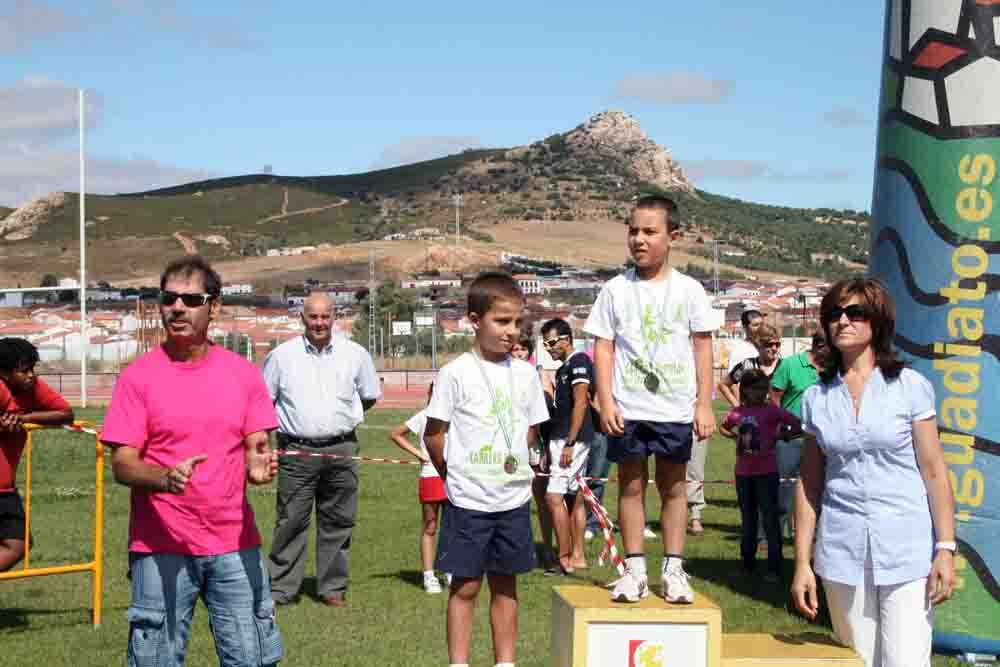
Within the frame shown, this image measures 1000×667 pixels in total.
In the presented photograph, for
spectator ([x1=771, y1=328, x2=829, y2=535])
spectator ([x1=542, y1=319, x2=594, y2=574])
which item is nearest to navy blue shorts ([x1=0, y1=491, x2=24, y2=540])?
spectator ([x1=542, y1=319, x2=594, y2=574])

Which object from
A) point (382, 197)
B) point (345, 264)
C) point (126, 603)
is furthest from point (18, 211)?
point (126, 603)

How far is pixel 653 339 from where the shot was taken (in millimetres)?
6547

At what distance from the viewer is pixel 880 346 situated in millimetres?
5391

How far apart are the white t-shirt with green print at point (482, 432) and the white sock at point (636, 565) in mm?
551

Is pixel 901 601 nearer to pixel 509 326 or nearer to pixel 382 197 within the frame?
pixel 509 326

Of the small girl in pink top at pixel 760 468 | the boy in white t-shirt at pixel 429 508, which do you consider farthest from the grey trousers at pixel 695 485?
the boy in white t-shirt at pixel 429 508

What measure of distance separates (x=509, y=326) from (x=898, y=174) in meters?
3.22

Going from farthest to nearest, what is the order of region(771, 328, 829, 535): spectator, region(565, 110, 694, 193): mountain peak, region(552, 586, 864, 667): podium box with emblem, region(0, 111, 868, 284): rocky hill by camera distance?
region(565, 110, 694, 193): mountain peak → region(0, 111, 868, 284): rocky hill → region(771, 328, 829, 535): spectator → region(552, 586, 864, 667): podium box with emblem

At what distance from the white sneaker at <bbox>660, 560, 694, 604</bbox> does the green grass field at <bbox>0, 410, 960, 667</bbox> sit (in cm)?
197

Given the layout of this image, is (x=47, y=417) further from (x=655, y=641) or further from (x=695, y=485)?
(x=695, y=485)

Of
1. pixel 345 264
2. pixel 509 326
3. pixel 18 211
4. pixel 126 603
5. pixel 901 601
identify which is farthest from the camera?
pixel 18 211

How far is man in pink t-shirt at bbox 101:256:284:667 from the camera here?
17.0 ft

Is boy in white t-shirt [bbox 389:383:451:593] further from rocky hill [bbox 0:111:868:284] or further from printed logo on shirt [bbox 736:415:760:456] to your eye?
rocky hill [bbox 0:111:868:284]

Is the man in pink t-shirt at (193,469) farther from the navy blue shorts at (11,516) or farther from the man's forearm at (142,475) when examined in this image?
the navy blue shorts at (11,516)
